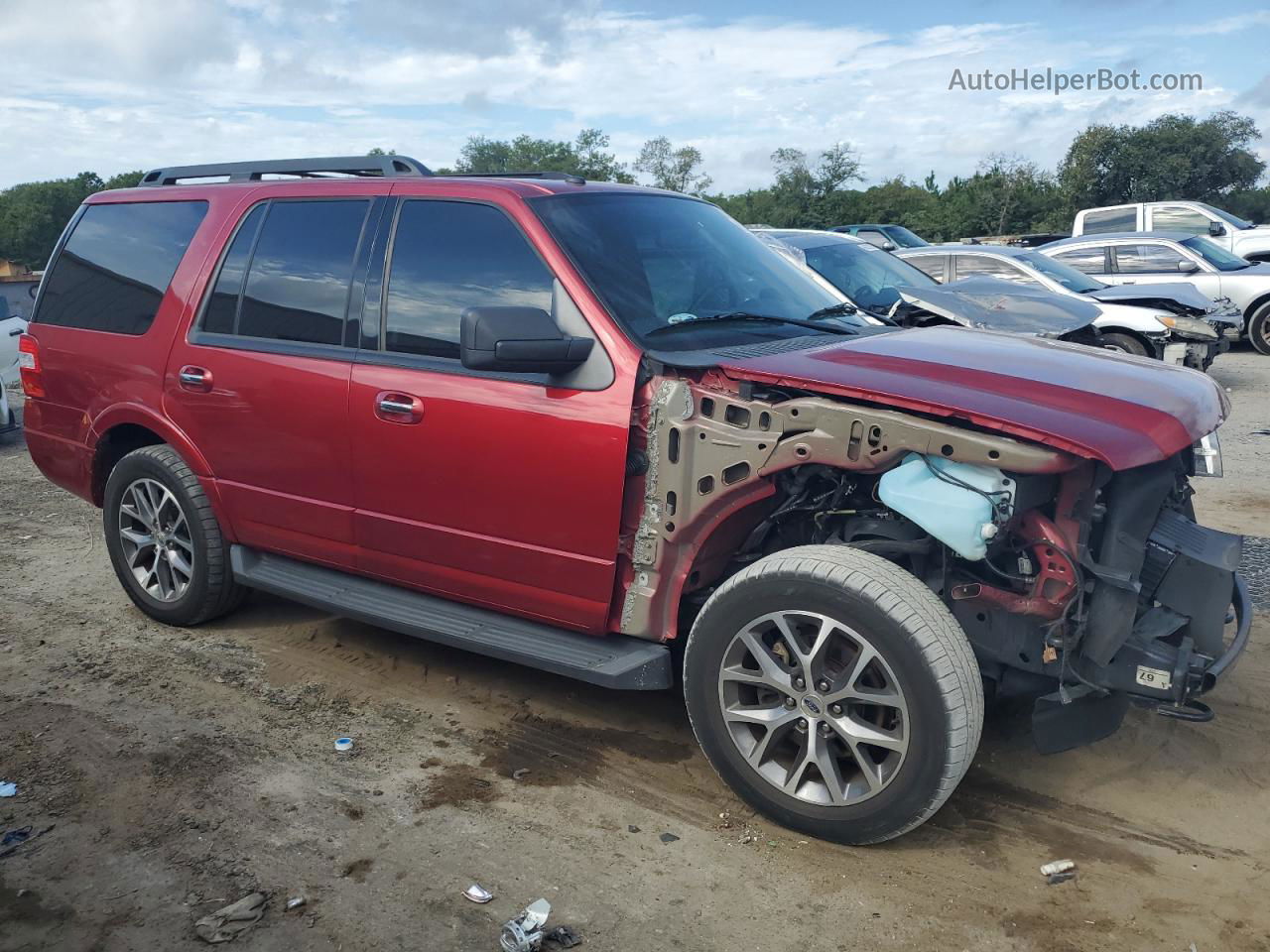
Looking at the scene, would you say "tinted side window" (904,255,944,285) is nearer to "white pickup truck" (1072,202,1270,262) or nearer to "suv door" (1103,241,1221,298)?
"suv door" (1103,241,1221,298)

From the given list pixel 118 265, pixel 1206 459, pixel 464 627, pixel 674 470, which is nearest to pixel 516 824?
pixel 464 627

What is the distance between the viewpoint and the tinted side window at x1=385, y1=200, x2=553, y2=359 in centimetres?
380

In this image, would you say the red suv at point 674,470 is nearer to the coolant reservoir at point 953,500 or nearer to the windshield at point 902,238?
the coolant reservoir at point 953,500

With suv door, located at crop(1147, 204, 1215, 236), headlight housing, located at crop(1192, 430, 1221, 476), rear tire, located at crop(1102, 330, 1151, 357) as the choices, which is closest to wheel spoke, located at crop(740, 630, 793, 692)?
headlight housing, located at crop(1192, 430, 1221, 476)

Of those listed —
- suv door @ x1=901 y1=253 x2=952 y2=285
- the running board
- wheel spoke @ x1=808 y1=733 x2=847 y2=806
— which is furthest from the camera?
suv door @ x1=901 y1=253 x2=952 y2=285

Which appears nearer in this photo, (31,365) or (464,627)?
(464,627)

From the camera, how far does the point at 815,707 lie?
3178 millimetres

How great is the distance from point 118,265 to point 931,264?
9.41 meters

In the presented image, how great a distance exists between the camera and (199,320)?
468cm

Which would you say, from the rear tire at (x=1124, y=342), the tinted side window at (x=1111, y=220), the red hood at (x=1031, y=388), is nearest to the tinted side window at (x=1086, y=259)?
the tinted side window at (x=1111, y=220)

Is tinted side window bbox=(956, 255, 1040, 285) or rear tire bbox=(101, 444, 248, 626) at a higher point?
tinted side window bbox=(956, 255, 1040, 285)

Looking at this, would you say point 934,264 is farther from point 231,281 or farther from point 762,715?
point 762,715

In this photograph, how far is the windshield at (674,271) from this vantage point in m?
3.71

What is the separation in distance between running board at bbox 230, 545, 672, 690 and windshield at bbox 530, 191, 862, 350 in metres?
1.06
